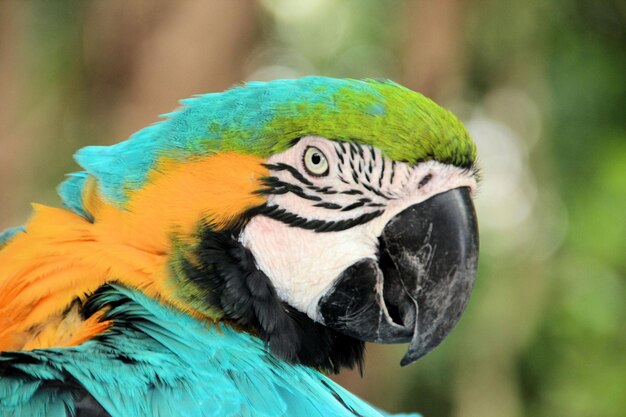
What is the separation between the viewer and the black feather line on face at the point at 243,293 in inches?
58.9

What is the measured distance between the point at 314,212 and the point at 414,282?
26cm

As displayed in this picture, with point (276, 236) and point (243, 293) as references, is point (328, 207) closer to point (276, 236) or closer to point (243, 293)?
point (276, 236)

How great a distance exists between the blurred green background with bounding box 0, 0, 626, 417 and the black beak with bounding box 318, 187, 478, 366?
6.82 ft

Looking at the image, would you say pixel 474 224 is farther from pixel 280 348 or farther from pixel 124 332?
pixel 124 332

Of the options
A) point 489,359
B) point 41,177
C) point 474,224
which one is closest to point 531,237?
point 489,359

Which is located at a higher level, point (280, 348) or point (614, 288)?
point (614, 288)

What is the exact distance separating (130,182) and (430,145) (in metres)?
0.64

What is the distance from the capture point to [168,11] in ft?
11.3

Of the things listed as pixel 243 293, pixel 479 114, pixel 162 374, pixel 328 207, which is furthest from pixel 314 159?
pixel 479 114

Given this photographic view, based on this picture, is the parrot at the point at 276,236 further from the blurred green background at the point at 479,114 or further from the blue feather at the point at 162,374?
the blurred green background at the point at 479,114

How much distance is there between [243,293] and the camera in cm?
151

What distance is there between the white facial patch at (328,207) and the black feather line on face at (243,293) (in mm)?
34

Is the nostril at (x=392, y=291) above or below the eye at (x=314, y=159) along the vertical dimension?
below

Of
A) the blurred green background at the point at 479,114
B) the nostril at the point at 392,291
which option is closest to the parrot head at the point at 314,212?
the nostril at the point at 392,291
